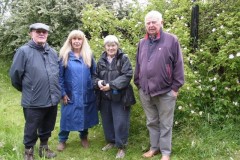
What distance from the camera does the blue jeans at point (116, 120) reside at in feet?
15.0

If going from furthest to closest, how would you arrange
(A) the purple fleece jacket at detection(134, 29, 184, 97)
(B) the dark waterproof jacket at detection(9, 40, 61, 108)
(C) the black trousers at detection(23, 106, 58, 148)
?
(C) the black trousers at detection(23, 106, 58, 148) < (B) the dark waterproof jacket at detection(9, 40, 61, 108) < (A) the purple fleece jacket at detection(134, 29, 184, 97)

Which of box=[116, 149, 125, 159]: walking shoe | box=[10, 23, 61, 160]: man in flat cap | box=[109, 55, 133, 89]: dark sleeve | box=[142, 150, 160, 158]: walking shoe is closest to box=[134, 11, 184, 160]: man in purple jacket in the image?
box=[109, 55, 133, 89]: dark sleeve

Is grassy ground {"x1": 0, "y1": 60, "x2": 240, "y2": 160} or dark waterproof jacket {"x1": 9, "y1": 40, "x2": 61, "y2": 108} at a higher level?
dark waterproof jacket {"x1": 9, "y1": 40, "x2": 61, "y2": 108}

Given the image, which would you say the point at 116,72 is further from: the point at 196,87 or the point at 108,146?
the point at 196,87

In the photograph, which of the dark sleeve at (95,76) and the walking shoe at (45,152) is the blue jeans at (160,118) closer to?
the dark sleeve at (95,76)

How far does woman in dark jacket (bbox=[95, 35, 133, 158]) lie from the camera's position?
4426mm

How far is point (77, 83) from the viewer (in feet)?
15.3

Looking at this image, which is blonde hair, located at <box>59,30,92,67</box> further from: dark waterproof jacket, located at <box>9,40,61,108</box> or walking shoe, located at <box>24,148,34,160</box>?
walking shoe, located at <box>24,148,34,160</box>

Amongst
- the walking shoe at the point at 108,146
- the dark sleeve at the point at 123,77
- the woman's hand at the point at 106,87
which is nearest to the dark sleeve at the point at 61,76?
the woman's hand at the point at 106,87

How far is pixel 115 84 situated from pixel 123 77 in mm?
140

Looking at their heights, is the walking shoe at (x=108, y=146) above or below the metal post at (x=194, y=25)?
below

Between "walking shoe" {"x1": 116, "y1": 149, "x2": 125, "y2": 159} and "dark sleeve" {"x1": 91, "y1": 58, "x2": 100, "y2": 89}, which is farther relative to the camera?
"walking shoe" {"x1": 116, "y1": 149, "x2": 125, "y2": 159}

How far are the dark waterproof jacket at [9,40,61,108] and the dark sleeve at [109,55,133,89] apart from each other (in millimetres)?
750

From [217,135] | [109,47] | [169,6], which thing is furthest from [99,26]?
[217,135]
